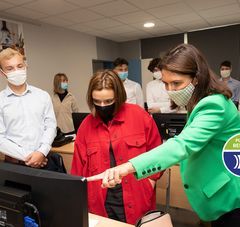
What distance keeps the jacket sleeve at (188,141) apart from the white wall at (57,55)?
3665 mm

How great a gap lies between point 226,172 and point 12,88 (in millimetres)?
1634

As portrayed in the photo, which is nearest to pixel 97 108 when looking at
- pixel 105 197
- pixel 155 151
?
pixel 105 197

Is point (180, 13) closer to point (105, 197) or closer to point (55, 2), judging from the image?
point (55, 2)

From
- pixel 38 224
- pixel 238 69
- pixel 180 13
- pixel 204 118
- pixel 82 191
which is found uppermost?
pixel 180 13

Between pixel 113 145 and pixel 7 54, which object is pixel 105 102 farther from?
pixel 7 54

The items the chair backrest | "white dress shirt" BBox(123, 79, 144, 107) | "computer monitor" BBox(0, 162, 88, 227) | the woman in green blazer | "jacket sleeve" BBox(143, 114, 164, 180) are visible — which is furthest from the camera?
"white dress shirt" BBox(123, 79, 144, 107)

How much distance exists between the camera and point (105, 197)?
1.40m

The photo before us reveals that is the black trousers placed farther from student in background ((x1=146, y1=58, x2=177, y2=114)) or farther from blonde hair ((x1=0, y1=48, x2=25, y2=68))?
student in background ((x1=146, y1=58, x2=177, y2=114))

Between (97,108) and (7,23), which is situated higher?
(7,23)

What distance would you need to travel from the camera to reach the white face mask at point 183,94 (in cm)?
105

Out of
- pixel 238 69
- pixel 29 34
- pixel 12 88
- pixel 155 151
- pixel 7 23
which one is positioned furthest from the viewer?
pixel 238 69

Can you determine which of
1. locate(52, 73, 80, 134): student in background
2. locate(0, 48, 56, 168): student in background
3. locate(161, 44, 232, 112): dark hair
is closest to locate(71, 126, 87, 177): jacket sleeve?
locate(0, 48, 56, 168): student in background

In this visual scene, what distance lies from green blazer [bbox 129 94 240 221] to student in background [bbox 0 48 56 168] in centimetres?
119

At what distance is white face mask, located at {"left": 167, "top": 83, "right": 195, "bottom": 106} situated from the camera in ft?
3.44
